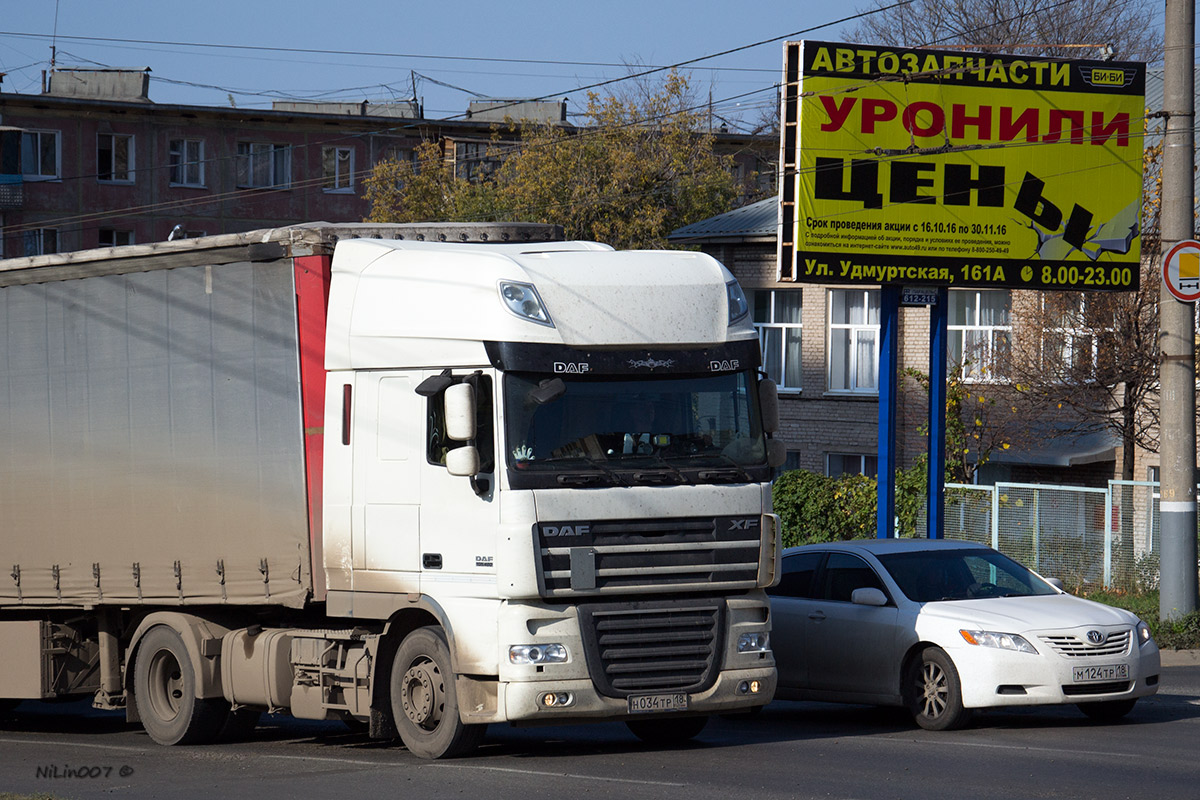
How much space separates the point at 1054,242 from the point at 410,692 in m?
11.9

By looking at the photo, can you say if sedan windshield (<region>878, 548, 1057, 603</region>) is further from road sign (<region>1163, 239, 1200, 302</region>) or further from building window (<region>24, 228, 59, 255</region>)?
building window (<region>24, 228, 59, 255</region>)

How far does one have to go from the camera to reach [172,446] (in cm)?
1243

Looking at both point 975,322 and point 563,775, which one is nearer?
point 563,775

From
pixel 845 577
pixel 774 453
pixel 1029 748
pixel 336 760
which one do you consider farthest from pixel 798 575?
pixel 336 760

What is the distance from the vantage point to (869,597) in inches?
505

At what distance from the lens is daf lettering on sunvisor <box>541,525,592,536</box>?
10.3 m

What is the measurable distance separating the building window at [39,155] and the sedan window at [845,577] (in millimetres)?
48330

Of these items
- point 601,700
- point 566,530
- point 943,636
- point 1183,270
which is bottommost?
point 601,700

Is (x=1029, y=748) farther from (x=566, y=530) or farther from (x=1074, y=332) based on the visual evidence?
(x=1074, y=332)

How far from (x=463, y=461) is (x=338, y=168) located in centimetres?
5259

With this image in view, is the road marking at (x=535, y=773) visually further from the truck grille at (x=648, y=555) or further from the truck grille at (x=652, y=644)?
the truck grille at (x=648, y=555)

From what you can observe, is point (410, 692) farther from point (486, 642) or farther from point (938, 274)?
point (938, 274)

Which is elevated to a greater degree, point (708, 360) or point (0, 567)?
point (708, 360)

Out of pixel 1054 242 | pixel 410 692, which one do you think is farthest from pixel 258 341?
pixel 1054 242
